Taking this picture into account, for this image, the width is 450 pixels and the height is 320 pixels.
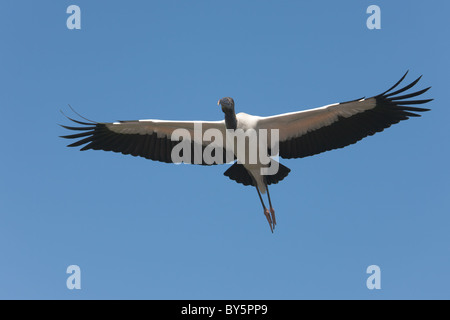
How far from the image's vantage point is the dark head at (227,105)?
11.8 m

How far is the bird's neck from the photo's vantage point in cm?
1188

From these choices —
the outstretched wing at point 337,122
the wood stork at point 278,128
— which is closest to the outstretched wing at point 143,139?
the wood stork at point 278,128

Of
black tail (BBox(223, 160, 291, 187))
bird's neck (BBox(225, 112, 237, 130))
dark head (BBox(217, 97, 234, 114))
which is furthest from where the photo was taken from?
black tail (BBox(223, 160, 291, 187))

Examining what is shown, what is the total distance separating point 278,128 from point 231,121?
1076mm

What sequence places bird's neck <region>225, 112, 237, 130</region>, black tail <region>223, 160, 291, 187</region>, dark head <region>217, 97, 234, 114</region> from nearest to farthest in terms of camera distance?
dark head <region>217, 97, 234, 114</region>
bird's neck <region>225, 112, 237, 130</region>
black tail <region>223, 160, 291, 187</region>

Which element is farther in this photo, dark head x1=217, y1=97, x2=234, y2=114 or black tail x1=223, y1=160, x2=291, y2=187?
black tail x1=223, y1=160, x2=291, y2=187

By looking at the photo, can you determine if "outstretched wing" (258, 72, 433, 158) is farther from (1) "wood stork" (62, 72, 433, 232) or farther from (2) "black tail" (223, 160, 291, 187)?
(2) "black tail" (223, 160, 291, 187)

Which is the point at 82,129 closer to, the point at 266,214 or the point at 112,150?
the point at 112,150

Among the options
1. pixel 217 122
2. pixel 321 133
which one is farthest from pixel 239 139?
pixel 321 133

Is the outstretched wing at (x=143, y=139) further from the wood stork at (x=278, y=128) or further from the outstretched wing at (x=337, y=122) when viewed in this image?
the outstretched wing at (x=337, y=122)

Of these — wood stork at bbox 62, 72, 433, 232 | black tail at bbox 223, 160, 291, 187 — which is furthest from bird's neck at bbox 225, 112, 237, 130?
black tail at bbox 223, 160, 291, 187

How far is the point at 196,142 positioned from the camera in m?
13.1

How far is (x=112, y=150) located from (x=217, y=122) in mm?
2205

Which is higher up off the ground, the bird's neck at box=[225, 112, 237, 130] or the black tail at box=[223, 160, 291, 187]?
the bird's neck at box=[225, 112, 237, 130]
